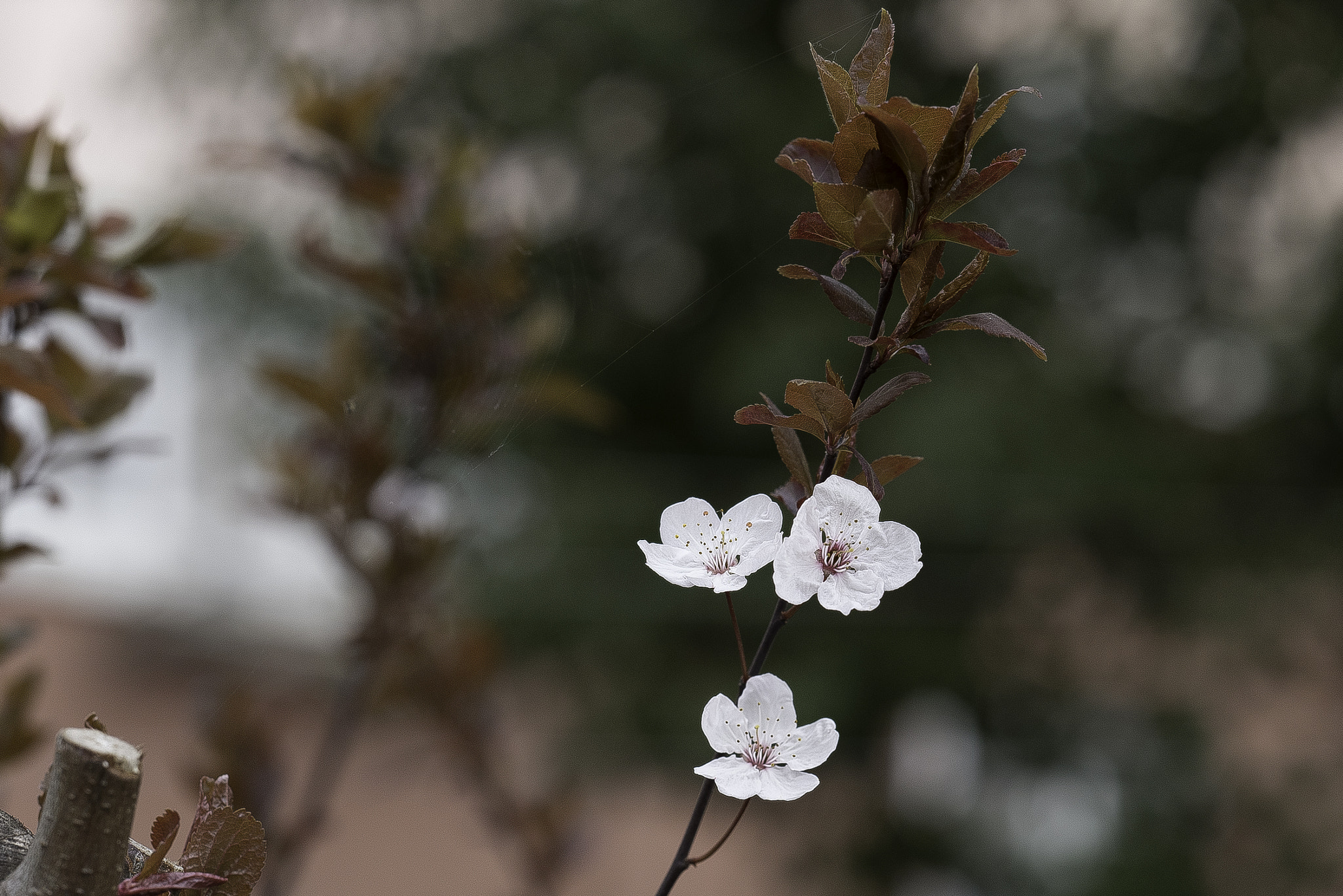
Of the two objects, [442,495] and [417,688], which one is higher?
[442,495]

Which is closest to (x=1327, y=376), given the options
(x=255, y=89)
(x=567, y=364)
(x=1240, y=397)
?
(x=1240, y=397)

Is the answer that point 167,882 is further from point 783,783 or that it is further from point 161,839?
point 783,783

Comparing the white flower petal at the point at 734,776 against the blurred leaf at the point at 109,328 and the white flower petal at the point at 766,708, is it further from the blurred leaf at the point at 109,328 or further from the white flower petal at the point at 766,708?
the blurred leaf at the point at 109,328

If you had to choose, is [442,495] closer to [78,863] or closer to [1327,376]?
[78,863]

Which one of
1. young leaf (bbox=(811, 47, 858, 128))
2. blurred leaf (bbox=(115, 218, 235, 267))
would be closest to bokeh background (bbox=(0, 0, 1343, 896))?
blurred leaf (bbox=(115, 218, 235, 267))

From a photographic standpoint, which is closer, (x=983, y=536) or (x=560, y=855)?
(x=560, y=855)

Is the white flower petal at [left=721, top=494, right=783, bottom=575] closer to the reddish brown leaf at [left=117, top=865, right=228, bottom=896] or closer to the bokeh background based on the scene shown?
the reddish brown leaf at [left=117, top=865, right=228, bottom=896]

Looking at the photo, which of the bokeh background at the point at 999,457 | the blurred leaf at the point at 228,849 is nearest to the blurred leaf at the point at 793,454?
the blurred leaf at the point at 228,849

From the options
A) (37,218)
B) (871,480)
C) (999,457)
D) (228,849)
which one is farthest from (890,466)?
(999,457)
